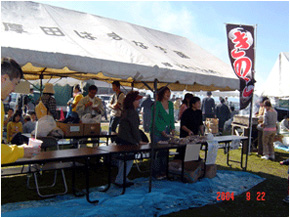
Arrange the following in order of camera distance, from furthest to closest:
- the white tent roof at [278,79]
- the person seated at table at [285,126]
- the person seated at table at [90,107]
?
the person seated at table at [285,126] < the white tent roof at [278,79] < the person seated at table at [90,107]

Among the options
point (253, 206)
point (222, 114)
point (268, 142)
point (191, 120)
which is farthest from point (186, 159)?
point (222, 114)

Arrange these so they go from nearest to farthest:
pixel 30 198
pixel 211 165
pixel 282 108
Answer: pixel 30 198 → pixel 211 165 → pixel 282 108

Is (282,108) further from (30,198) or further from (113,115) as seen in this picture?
(30,198)

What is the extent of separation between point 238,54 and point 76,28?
13.4 ft

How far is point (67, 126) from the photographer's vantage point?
611 cm

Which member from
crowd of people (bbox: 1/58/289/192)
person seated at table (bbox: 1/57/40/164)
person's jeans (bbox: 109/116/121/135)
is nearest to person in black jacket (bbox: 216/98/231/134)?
crowd of people (bbox: 1/58/289/192)

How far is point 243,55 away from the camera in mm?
7125

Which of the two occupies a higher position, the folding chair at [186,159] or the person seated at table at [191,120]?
the person seated at table at [191,120]

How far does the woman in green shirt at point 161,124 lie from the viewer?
5688mm

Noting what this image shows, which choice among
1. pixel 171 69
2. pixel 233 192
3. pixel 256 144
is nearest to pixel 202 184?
pixel 233 192

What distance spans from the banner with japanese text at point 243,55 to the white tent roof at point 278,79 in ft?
18.6

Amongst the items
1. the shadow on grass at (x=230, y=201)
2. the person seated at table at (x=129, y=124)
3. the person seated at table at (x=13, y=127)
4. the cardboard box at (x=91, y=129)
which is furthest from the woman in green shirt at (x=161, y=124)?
the person seated at table at (x=13, y=127)

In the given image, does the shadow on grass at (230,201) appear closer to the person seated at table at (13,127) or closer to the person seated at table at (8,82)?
the person seated at table at (13,127)

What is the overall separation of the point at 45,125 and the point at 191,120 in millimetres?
2960
